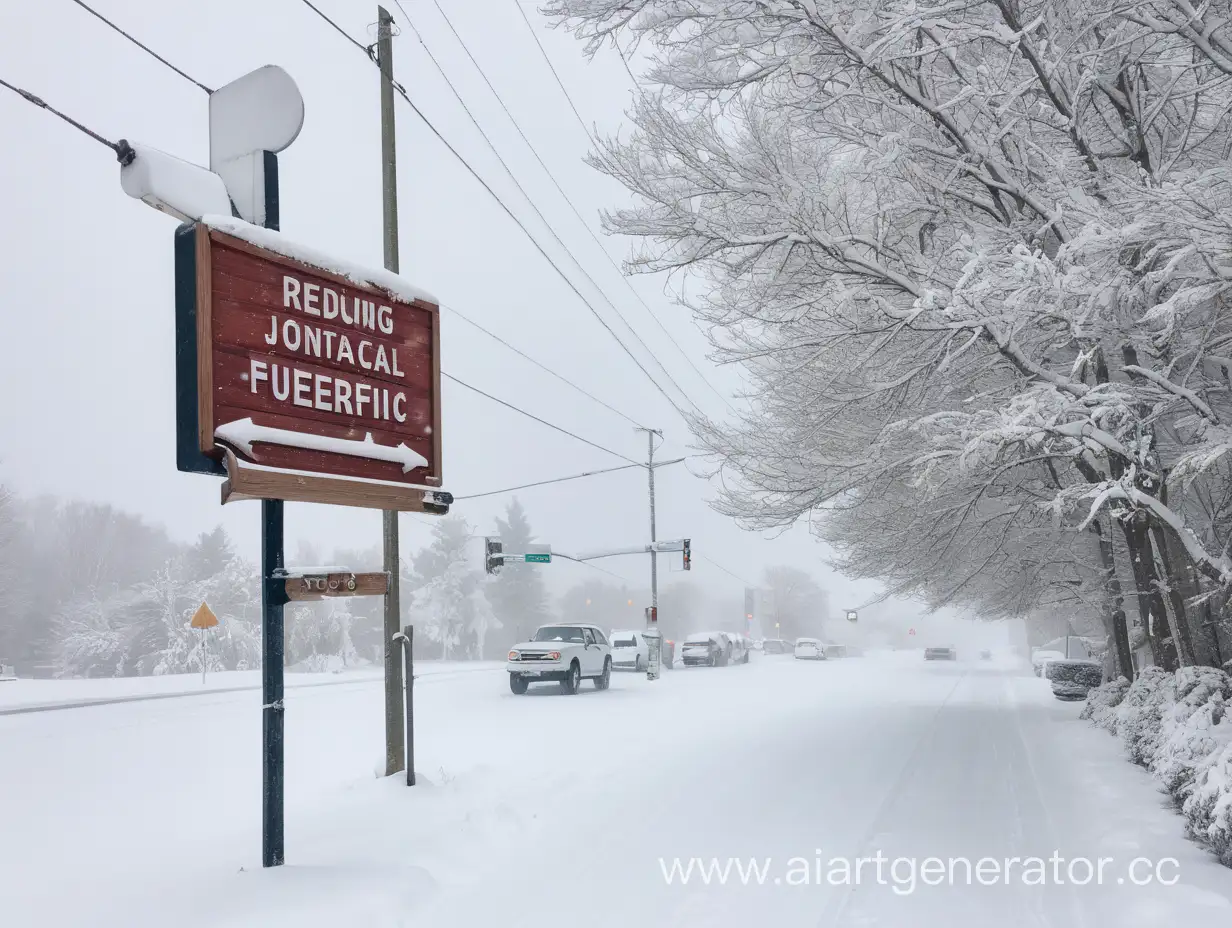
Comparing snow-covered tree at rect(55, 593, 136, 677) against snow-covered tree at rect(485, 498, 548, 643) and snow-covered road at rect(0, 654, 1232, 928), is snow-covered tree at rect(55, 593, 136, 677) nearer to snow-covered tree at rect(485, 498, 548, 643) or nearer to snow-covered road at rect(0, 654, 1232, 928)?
snow-covered tree at rect(485, 498, 548, 643)

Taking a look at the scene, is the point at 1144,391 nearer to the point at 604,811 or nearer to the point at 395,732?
the point at 604,811

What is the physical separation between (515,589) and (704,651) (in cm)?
3953

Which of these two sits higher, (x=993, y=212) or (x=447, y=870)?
(x=993, y=212)

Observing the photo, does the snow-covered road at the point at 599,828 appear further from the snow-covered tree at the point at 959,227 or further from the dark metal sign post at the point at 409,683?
the snow-covered tree at the point at 959,227

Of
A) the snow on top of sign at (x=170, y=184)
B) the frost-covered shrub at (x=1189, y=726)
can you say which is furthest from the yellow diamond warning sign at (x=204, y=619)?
the frost-covered shrub at (x=1189, y=726)

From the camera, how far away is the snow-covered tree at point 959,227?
23.3 ft

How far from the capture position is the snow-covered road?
572cm

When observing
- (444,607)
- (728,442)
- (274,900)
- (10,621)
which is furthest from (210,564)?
(274,900)

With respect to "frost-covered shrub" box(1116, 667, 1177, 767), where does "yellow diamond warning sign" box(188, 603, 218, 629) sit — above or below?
above

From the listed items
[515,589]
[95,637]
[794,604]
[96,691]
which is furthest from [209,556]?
[794,604]

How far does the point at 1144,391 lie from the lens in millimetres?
7582

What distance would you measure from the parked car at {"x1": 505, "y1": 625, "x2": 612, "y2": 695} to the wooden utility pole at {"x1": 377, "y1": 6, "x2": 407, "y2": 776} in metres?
12.4

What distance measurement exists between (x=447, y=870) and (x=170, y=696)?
2128cm

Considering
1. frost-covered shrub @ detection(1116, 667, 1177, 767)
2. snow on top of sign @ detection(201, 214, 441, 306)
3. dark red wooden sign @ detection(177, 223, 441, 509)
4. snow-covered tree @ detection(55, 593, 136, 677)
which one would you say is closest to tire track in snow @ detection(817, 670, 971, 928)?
frost-covered shrub @ detection(1116, 667, 1177, 767)
